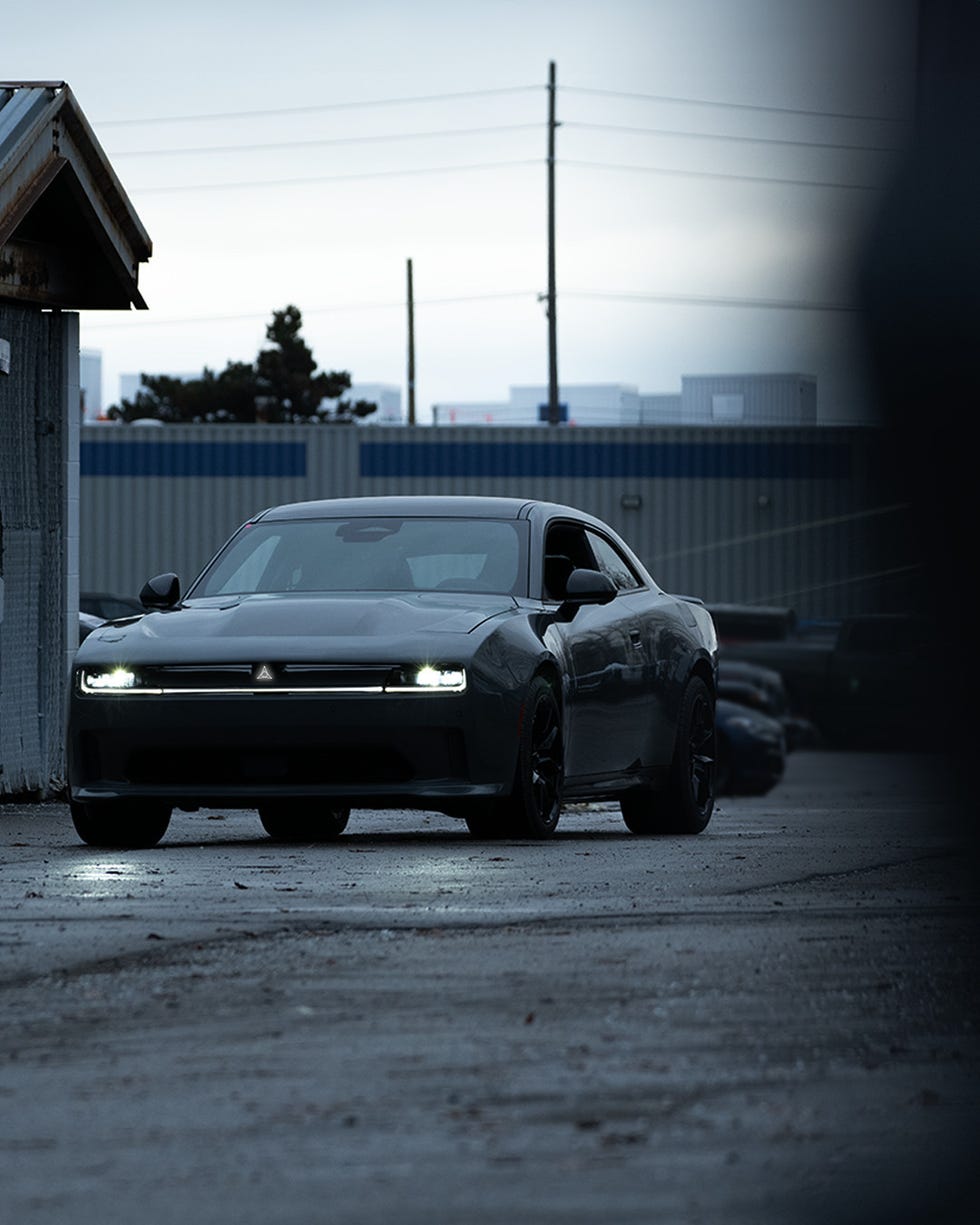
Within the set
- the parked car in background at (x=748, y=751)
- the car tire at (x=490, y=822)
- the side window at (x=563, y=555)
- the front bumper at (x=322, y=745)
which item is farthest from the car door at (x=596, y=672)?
the parked car in background at (x=748, y=751)

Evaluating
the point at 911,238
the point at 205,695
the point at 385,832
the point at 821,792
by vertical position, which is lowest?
the point at 821,792

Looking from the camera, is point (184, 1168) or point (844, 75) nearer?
point (844, 75)

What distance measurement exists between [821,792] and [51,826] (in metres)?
16.5

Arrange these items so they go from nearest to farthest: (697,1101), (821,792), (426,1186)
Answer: (426,1186) → (697,1101) → (821,792)

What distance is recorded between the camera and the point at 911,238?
1232 mm

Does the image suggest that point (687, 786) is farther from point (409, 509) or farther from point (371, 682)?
point (371, 682)

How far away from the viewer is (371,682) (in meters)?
9.62

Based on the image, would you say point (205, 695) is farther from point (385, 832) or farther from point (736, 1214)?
point (736, 1214)

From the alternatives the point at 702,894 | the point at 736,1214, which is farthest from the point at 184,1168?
the point at 702,894

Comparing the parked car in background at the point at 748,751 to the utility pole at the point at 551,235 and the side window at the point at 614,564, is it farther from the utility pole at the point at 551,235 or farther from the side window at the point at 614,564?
the utility pole at the point at 551,235

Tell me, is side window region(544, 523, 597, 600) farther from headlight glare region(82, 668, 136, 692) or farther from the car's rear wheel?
headlight glare region(82, 668, 136, 692)

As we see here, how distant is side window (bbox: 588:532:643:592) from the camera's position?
38.6 feet

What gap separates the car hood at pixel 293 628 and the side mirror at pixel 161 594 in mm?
297

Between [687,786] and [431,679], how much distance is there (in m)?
2.54
